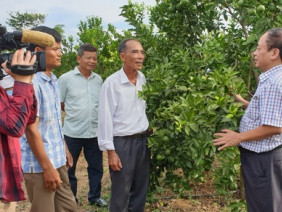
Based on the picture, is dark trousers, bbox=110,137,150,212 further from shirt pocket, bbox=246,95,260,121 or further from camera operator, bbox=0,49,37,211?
camera operator, bbox=0,49,37,211

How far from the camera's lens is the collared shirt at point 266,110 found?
8.31 feet

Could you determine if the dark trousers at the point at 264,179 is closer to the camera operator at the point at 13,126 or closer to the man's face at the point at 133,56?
the man's face at the point at 133,56

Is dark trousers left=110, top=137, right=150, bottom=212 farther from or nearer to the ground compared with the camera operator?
nearer to the ground

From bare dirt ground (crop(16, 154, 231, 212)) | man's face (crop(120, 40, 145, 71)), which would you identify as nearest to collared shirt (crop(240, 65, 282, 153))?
man's face (crop(120, 40, 145, 71))

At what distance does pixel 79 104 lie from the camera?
177 inches

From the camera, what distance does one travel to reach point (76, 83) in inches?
180

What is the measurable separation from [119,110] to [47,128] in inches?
34.9

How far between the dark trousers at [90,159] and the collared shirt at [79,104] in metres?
0.10

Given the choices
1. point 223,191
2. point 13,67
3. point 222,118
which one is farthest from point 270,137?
point 13,67

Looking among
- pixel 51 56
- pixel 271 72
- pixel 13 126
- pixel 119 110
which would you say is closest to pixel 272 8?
pixel 271 72

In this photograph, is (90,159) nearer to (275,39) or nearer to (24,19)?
(275,39)

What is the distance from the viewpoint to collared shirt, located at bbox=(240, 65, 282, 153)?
2.53 m

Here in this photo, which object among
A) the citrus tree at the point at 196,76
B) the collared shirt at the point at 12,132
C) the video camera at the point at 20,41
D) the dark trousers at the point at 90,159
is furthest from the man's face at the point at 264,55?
the dark trousers at the point at 90,159

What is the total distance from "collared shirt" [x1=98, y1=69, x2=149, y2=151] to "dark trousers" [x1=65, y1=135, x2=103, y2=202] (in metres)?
1.24
